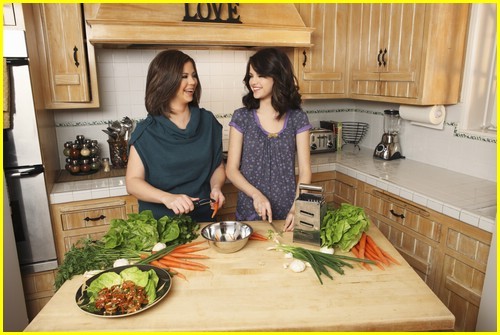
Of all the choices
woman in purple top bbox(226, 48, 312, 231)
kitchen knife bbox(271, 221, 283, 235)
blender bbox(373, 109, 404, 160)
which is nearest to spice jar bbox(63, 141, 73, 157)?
woman in purple top bbox(226, 48, 312, 231)

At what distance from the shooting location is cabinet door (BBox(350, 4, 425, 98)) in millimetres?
2576

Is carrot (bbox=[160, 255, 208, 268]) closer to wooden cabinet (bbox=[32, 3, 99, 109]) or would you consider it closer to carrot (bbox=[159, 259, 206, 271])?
carrot (bbox=[159, 259, 206, 271])

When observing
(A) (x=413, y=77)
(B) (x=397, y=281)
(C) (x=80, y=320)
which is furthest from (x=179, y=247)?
(A) (x=413, y=77)

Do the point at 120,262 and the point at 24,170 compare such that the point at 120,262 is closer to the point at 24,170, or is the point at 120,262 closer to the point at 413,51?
the point at 24,170

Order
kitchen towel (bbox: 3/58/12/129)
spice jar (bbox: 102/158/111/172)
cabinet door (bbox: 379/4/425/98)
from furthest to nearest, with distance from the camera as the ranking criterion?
spice jar (bbox: 102/158/111/172)
cabinet door (bbox: 379/4/425/98)
kitchen towel (bbox: 3/58/12/129)

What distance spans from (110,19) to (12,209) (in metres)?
1.30

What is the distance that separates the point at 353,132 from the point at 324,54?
876 millimetres

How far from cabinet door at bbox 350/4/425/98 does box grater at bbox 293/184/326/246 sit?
60.4 inches

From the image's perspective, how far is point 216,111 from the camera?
10.8 ft

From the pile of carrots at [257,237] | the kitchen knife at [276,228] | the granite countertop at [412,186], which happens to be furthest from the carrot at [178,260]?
the granite countertop at [412,186]

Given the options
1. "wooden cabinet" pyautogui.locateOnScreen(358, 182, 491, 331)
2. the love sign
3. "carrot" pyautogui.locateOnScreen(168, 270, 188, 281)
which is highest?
the love sign

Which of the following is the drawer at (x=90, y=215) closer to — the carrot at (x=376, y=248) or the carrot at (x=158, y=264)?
the carrot at (x=158, y=264)

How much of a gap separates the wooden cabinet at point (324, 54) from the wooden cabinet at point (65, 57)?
1.58 m

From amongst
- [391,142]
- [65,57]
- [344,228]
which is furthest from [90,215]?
[391,142]
